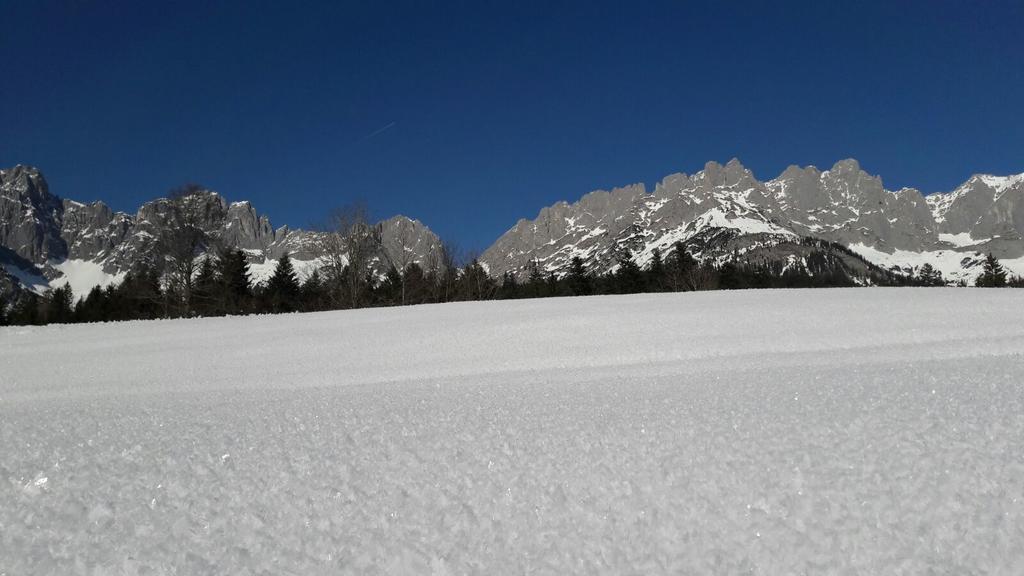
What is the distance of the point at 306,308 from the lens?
45.5 metres

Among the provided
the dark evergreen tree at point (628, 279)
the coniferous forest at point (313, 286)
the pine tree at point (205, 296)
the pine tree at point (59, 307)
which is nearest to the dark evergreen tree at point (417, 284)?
the coniferous forest at point (313, 286)

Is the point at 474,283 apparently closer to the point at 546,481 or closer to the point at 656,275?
the point at 656,275

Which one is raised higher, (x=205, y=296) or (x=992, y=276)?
(x=205, y=296)

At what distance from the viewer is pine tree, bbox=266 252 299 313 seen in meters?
45.3

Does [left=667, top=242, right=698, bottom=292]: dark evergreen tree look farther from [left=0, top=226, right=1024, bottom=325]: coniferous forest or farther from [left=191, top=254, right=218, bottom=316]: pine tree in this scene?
[left=191, top=254, right=218, bottom=316]: pine tree

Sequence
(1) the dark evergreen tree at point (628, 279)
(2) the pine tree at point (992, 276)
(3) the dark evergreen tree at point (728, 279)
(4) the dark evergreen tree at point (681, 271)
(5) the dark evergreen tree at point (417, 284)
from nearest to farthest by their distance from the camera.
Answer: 1. (5) the dark evergreen tree at point (417, 284)
2. (4) the dark evergreen tree at point (681, 271)
3. (2) the pine tree at point (992, 276)
4. (1) the dark evergreen tree at point (628, 279)
5. (3) the dark evergreen tree at point (728, 279)

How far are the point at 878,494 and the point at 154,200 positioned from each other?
40.8 meters

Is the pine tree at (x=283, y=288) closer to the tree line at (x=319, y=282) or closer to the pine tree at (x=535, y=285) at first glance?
the tree line at (x=319, y=282)

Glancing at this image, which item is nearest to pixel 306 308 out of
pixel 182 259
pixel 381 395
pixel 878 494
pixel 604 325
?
pixel 182 259

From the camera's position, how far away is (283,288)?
47.4m

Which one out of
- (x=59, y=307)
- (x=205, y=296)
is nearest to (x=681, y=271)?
(x=205, y=296)

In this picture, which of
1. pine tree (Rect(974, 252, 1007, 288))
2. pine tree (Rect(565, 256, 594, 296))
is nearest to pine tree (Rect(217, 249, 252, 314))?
pine tree (Rect(565, 256, 594, 296))

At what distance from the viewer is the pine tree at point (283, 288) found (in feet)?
149

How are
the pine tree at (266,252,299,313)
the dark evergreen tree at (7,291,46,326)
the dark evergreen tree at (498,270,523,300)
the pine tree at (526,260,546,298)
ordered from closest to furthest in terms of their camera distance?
the pine tree at (266,252,299,313), the dark evergreen tree at (7,291,46,326), the dark evergreen tree at (498,270,523,300), the pine tree at (526,260,546,298)
